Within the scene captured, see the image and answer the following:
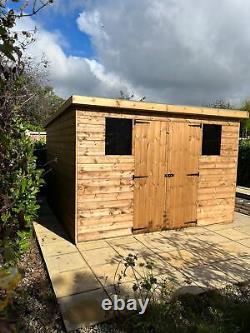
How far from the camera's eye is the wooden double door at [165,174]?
4828 millimetres

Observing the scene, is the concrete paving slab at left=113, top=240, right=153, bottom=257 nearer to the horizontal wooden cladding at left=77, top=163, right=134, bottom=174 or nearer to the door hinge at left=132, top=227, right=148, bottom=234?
the door hinge at left=132, top=227, right=148, bottom=234

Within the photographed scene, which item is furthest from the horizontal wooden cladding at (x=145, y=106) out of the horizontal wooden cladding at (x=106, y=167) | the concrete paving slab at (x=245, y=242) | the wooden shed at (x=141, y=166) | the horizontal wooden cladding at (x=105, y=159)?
the concrete paving slab at (x=245, y=242)

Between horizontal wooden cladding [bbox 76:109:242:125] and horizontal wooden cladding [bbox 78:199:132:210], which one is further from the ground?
horizontal wooden cladding [bbox 76:109:242:125]

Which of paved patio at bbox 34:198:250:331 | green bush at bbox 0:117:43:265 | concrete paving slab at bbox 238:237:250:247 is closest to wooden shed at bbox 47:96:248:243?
paved patio at bbox 34:198:250:331

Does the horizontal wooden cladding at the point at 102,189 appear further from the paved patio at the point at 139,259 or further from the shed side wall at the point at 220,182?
the shed side wall at the point at 220,182

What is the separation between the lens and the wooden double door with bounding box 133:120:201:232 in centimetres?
483

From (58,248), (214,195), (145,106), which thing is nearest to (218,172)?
(214,195)

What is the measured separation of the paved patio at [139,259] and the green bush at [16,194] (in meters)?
0.54

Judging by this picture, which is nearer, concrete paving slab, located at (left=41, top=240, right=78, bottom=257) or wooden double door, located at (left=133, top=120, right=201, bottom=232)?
concrete paving slab, located at (left=41, top=240, right=78, bottom=257)

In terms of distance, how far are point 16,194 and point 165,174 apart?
105 inches

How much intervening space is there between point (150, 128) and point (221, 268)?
256 centimetres

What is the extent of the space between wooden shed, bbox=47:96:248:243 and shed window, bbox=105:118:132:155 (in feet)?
0.06

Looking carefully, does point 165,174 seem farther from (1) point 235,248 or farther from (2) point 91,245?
(2) point 91,245

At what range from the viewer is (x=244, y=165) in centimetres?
979
